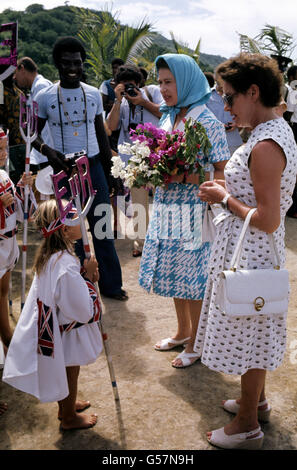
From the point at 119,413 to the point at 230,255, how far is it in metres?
1.30

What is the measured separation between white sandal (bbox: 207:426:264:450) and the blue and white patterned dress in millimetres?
957

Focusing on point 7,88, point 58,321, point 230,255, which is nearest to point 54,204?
point 58,321

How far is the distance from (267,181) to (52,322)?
1337mm

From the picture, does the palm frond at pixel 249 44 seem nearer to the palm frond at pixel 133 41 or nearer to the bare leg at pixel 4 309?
the palm frond at pixel 133 41

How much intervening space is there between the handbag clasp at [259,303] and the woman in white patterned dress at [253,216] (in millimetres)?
156

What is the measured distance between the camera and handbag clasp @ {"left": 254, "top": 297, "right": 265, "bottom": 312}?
2.16m

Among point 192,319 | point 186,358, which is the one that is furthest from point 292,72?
point 186,358

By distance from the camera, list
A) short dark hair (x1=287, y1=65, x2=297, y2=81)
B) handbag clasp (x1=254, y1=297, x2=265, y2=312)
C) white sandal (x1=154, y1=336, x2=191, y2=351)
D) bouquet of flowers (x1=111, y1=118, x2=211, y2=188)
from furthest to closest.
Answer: short dark hair (x1=287, y1=65, x2=297, y2=81) < white sandal (x1=154, y1=336, x2=191, y2=351) < bouquet of flowers (x1=111, y1=118, x2=211, y2=188) < handbag clasp (x1=254, y1=297, x2=265, y2=312)

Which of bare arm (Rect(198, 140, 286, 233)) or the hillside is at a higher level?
the hillside

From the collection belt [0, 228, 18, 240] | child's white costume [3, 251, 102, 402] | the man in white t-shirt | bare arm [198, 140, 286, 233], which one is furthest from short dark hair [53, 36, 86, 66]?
bare arm [198, 140, 286, 233]

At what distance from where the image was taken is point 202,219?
3.16 meters

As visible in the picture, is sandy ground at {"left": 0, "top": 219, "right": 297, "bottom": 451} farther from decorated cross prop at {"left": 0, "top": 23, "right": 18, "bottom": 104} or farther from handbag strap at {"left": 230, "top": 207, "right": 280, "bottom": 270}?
decorated cross prop at {"left": 0, "top": 23, "right": 18, "bottom": 104}

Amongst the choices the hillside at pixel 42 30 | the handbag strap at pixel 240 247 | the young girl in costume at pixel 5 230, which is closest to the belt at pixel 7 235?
the young girl in costume at pixel 5 230

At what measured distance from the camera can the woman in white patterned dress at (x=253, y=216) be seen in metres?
2.10
